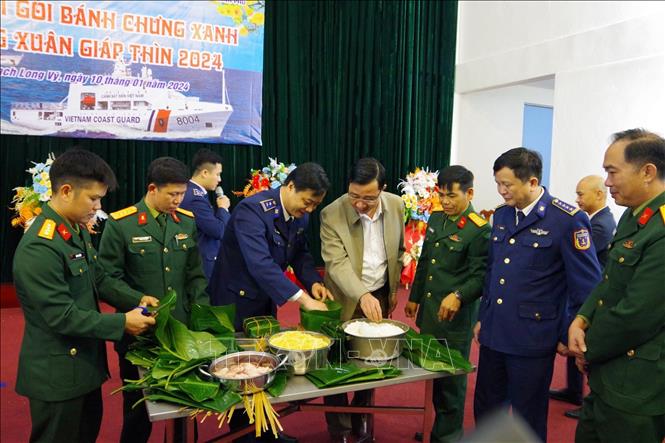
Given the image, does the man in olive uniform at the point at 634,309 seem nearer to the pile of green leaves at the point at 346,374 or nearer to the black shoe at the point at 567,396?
the pile of green leaves at the point at 346,374

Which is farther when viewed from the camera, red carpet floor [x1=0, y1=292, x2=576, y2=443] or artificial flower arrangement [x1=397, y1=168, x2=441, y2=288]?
artificial flower arrangement [x1=397, y1=168, x2=441, y2=288]

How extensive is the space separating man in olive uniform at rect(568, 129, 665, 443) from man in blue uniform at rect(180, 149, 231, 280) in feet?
7.58

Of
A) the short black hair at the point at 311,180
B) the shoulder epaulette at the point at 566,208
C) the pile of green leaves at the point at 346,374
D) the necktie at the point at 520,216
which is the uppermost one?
the short black hair at the point at 311,180

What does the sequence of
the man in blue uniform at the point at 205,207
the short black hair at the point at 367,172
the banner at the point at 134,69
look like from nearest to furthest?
the short black hair at the point at 367,172 < the man in blue uniform at the point at 205,207 < the banner at the point at 134,69

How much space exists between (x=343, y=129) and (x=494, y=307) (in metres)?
4.42

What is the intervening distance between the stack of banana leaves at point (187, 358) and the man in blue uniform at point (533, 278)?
3.07 ft

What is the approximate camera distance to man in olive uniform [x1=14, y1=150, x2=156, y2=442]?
1643 millimetres

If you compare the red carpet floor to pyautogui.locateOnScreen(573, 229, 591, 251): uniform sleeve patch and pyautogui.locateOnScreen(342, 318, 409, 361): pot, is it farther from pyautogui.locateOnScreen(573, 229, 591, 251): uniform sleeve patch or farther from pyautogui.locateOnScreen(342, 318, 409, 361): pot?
pyautogui.locateOnScreen(573, 229, 591, 251): uniform sleeve patch

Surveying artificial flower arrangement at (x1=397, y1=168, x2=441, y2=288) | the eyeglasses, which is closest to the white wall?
artificial flower arrangement at (x1=397, y1=168, x2=441, y2=288)

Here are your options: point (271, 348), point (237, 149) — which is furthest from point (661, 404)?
point (237, 149)

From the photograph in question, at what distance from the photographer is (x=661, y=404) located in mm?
1608

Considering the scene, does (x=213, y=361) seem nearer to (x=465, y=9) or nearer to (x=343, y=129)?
(x=343, y=129)

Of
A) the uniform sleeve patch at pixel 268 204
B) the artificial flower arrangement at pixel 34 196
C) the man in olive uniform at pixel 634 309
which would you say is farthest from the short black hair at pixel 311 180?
the artificial flower arrangement at pixel 34 196

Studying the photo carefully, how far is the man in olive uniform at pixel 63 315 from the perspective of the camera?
64.7 inches
